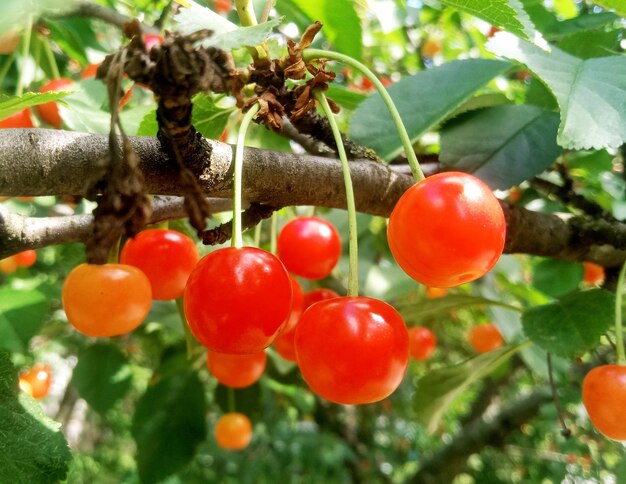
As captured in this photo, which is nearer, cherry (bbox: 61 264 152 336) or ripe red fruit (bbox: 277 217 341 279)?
cherry (bbox: 61 264 152 336)

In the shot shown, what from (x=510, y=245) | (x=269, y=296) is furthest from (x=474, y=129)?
(x=269, y=296)

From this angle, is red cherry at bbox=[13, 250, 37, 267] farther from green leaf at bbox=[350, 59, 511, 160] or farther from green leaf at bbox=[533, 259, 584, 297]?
green leaf at bbox=[533, 259, 584, 297]

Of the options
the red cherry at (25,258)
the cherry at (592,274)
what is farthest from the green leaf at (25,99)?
the cherry at (592,274)

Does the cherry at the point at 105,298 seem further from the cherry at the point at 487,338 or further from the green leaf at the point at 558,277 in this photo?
the cherry at the point at 487,338

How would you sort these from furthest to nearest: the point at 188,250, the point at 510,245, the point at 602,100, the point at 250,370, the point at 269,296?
1. the point at 250,370
2. the point at 510,245
3. the point at 188,250
4. the point at 602,100
5. the point at 269,296

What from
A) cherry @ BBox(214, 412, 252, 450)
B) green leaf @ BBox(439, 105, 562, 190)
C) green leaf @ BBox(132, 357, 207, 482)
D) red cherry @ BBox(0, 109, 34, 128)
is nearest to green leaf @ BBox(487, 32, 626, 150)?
green leaf @ BBox(439, 105, 562, 190)

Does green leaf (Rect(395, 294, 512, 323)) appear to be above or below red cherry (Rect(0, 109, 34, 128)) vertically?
below

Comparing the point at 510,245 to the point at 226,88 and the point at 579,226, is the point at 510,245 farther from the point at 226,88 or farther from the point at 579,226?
the point at 226,88
